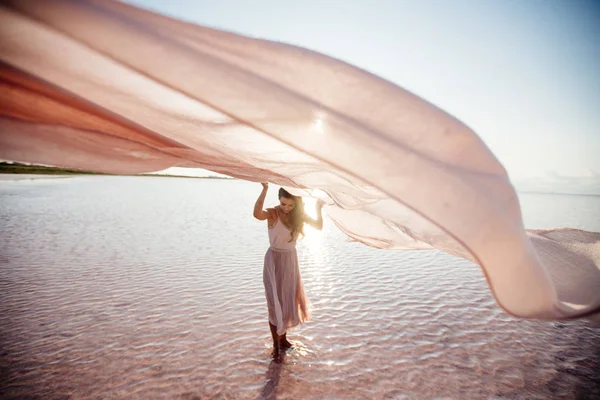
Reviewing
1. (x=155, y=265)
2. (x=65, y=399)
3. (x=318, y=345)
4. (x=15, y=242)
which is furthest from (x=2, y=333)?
(x=15, y=242)

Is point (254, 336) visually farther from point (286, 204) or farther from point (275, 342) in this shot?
point (286, 204)

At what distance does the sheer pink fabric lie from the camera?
1414mm

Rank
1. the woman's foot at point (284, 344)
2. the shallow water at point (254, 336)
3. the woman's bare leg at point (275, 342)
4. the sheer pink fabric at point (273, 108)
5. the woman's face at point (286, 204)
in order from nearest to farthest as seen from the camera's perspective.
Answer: the sheer pink fabric at point (273, 108) < the shallow water at point (254, 336) < the woman's face at point (286, 204) < the woman's bare leg at point (275, 342) < the woman's foot at point (284, 344)

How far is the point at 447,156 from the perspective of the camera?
160 cm

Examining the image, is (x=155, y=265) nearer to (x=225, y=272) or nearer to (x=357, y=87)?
(x=225, y=272)

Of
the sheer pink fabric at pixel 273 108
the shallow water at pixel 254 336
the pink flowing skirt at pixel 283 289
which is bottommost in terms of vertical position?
the shallow water at pixel 254 336

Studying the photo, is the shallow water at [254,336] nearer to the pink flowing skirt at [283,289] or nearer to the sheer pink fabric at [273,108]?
the pink flowing skirt at [283,289]

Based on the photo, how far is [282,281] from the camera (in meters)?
3.75

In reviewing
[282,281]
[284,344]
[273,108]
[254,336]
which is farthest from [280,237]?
[273,108]

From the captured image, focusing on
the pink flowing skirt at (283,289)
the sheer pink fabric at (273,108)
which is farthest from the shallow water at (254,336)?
the sheer pink fabric at (273,108)

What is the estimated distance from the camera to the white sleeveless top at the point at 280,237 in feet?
12.1

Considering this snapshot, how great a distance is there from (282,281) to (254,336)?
1224mm

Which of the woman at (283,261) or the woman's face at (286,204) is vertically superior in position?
the woman's face at (286,204)

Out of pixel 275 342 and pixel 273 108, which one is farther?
pixel 275 342
